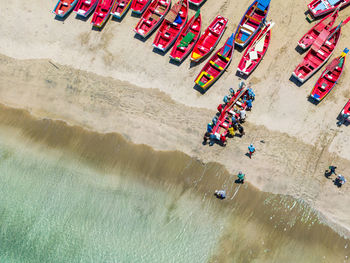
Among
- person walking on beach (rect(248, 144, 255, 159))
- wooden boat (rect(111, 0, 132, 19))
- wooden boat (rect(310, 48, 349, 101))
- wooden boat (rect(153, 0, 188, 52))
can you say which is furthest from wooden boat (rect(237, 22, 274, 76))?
wooden boat (rect(111, 0, 132, 19))

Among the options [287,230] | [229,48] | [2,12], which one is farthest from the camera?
[2,12]

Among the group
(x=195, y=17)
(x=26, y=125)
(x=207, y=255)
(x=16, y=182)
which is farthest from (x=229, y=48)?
(x=16, y=182)

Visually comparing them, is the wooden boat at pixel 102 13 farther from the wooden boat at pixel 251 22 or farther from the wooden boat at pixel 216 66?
the wooden boat at pixel 251 22

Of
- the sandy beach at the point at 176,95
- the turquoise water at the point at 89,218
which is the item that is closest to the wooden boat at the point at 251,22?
the sandy beach at the point at 176,95

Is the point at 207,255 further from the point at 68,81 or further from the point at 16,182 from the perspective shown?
the point at 68,81

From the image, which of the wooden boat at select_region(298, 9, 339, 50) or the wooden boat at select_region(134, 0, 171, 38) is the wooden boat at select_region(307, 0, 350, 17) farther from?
the wooden boat at select_region(134, 0, 171, 38)

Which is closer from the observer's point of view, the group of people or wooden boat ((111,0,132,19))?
the group of people

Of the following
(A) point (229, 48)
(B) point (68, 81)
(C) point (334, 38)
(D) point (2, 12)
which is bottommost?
(B) point (68, 81)
